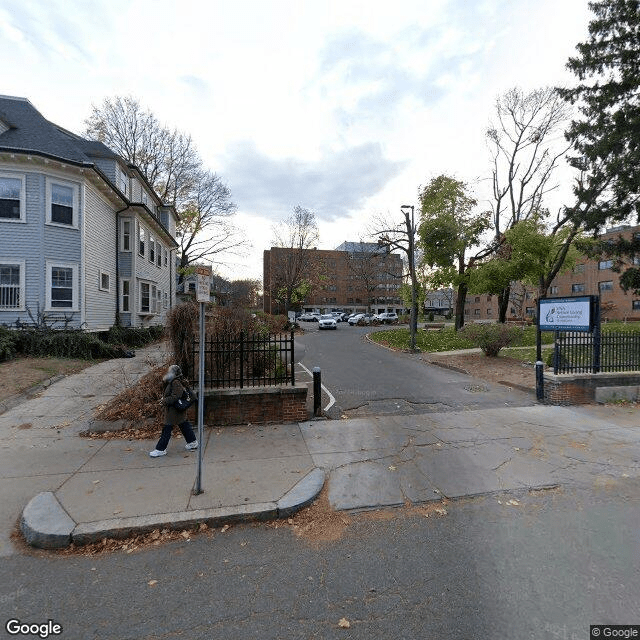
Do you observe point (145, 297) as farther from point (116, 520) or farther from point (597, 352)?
point (597, 352)

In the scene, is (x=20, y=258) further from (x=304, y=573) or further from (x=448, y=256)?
(x=448, y=256)

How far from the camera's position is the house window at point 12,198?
538 inches

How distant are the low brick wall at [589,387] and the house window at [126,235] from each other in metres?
20.1

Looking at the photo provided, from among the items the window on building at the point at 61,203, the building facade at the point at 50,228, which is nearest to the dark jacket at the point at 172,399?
the building facade at the point at 50,228

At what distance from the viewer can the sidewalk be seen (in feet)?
11.7

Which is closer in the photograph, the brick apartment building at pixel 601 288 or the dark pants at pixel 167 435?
the dark pants at pixel 167 435

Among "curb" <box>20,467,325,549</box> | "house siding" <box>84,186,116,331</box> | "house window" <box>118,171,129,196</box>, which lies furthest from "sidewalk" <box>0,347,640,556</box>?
"house window" <box>118,171,129,196</box>

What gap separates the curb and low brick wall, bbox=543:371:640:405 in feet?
21.5

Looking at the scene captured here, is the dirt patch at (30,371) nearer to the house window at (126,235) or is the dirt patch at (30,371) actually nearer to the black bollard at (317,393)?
the black bollard at (317,393)

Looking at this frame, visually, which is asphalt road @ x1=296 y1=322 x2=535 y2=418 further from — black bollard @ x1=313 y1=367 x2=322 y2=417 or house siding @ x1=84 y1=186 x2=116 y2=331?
house siding @ x1=84 y1=186 x2=116 y2=331

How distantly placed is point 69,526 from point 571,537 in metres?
4.68

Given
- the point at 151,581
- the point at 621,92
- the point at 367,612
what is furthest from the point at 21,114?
the point at 621,92

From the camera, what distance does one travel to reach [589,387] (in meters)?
7.89

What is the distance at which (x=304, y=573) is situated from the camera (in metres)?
2.82
